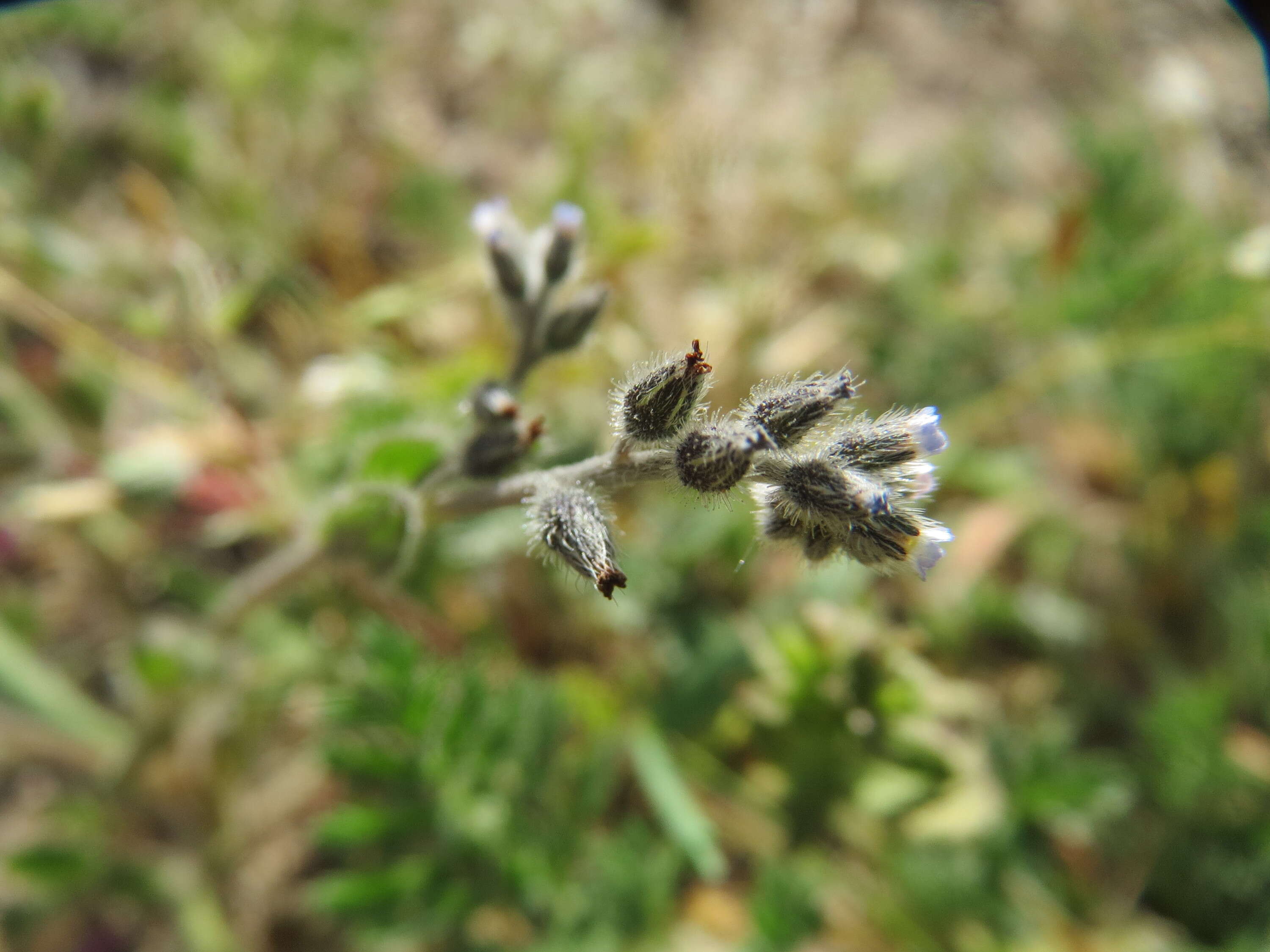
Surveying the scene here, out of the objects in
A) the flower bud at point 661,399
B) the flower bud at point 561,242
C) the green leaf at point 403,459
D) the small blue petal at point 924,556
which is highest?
the flower bud at point 561,242

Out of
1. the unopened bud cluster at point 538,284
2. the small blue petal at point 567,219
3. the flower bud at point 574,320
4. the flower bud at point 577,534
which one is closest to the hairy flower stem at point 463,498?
the flower bud at point 577,534

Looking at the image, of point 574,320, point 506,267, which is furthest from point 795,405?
point 506,267

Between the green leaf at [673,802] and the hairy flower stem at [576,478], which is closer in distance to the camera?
the hairy flower stem at [576,478]

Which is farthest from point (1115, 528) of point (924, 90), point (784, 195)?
point (924, 90)

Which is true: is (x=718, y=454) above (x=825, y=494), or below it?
above

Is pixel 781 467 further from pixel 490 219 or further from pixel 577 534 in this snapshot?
pixel 490 219

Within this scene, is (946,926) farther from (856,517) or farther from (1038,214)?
(1038,214)

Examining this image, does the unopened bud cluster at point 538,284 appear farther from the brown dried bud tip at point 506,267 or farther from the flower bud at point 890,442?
the flower bud at point 890,442

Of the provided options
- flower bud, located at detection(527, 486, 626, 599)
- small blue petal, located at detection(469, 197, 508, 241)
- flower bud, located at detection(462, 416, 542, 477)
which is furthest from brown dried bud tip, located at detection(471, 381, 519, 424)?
small blue petal, located at detection(469, 197, 508, 241)

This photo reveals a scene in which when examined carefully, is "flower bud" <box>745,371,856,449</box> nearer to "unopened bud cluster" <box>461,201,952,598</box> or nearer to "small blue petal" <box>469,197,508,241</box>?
"unopened bud cluster" <box>461,201,952,598</box>
